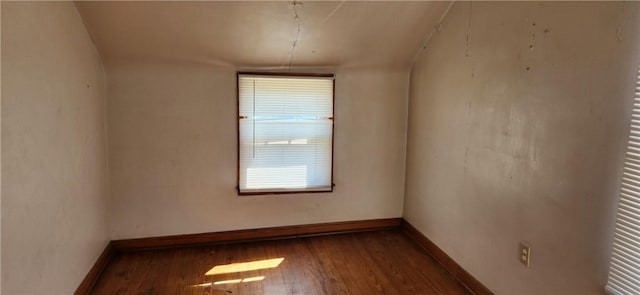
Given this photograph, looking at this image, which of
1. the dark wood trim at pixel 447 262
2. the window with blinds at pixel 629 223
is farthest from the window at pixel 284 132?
the window with blinds at pixel 629 223

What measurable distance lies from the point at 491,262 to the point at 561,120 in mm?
923

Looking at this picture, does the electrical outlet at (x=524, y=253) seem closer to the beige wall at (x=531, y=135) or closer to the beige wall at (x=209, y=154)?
the beige wall at (x=531, y=135)

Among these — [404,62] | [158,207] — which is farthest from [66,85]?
[404,62]

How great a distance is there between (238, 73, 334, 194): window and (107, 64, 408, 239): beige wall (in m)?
0.08

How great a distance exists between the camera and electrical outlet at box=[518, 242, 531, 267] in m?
1.81

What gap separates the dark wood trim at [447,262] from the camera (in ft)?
7.21

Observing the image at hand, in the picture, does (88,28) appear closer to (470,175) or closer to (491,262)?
(470,175)

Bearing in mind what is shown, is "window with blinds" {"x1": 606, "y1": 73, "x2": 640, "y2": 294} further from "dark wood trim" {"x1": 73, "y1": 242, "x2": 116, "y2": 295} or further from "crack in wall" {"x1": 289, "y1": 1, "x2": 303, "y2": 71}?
"dark wood trim" {"x1": 73, "y1": 242, "x2": 116, "y2": 295}

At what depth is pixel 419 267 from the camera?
2.55m

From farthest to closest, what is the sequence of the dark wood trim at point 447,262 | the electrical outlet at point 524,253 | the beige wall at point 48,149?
the dark wood trim at point 447,262 < the electrical outlet at point 524,253 < the beige wall at point 48,149

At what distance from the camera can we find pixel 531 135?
1778mm

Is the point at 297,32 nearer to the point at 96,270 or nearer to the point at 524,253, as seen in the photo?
the point at 524,253

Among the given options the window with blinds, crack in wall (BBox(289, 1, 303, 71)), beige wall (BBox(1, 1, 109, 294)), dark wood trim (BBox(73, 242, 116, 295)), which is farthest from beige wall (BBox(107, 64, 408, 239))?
the window with blinds

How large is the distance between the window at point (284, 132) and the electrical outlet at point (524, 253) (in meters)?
1.56
